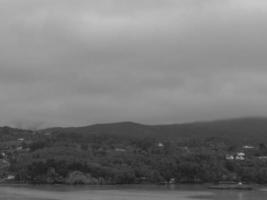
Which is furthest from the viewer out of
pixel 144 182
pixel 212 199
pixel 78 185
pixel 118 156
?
pixel 118 156

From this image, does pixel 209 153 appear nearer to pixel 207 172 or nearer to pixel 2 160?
pixel 207 172

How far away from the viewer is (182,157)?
17162 centimetres

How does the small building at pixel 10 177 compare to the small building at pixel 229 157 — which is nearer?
the small building at pixel 10 177

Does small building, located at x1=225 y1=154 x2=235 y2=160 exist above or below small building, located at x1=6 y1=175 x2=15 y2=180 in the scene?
above

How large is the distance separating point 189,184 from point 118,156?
23.7 meters

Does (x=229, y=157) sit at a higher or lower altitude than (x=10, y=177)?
higher

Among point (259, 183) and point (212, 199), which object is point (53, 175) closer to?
point (259, 183)

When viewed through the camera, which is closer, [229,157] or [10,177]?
[10,177]

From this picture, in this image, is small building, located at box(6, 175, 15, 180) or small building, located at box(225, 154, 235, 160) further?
small building, located at box(225, 154, 235, 160)

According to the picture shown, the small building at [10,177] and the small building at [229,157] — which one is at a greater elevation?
the small building at [229,157]

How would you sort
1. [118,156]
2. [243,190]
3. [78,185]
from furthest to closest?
[118,156]
[78,185]
[243,190]

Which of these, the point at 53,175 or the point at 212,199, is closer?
the point at 212,199

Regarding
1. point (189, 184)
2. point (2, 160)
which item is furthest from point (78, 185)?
point (2, 160)

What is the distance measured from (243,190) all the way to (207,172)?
26638mm
